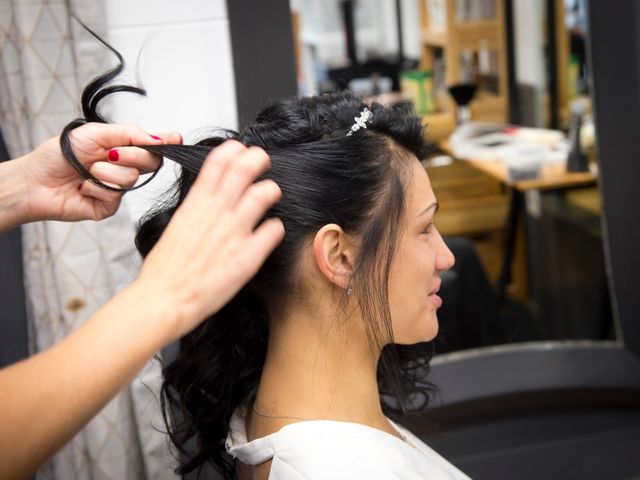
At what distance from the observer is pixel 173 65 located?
2055 mm

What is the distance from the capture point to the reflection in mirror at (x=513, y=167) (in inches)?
141

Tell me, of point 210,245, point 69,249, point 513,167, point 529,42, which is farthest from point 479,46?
point 210,245

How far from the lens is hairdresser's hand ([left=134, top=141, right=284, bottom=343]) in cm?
73

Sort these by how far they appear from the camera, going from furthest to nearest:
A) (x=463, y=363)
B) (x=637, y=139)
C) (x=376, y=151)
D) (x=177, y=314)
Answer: (x=463, y=363) → (x=637, y=139) → (x=376, y=151) → (x=177, y=314)

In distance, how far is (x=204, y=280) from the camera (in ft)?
2.42

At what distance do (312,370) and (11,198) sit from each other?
51cm

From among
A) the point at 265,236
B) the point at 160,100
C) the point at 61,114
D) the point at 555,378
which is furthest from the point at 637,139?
the point at 265,236

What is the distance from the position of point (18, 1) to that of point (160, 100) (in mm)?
429

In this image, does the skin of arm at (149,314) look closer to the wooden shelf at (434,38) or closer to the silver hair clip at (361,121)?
the silver hair clip at (361,121)

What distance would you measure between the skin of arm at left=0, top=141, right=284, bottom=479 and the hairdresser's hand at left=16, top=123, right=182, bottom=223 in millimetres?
385

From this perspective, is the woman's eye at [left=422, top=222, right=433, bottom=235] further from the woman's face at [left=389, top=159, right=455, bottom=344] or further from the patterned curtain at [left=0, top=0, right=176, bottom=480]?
the patterned curtain at [left=0, top=0, right=176, bottom=480]

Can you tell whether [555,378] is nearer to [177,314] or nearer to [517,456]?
[517,456]

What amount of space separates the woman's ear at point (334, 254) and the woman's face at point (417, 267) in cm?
8

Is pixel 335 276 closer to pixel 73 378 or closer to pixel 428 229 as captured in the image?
pixel 428 229
